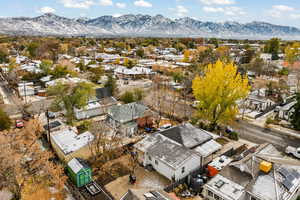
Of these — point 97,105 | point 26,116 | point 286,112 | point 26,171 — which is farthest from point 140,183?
point 286,112

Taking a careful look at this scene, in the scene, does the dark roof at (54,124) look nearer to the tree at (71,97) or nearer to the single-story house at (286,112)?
the tree at (71,97)

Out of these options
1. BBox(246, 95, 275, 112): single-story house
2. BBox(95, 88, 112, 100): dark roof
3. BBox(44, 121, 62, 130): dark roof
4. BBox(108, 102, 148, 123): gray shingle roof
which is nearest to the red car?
BBox(44, 121, 62, 130): dark roof

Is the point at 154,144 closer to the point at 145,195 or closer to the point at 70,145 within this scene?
the point at 145,195

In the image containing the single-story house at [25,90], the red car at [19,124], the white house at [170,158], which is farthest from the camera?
the single-story house at [25,90]

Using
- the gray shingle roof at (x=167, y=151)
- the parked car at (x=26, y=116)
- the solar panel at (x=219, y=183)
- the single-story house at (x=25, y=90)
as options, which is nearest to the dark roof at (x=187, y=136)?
the gray shingle roof at (x=167, y=151)

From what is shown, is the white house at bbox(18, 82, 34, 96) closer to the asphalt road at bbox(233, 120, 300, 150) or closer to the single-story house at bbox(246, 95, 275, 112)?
the asphalt road at bbox(233, 120, 300, 150)

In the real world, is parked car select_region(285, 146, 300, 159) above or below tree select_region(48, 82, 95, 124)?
below
